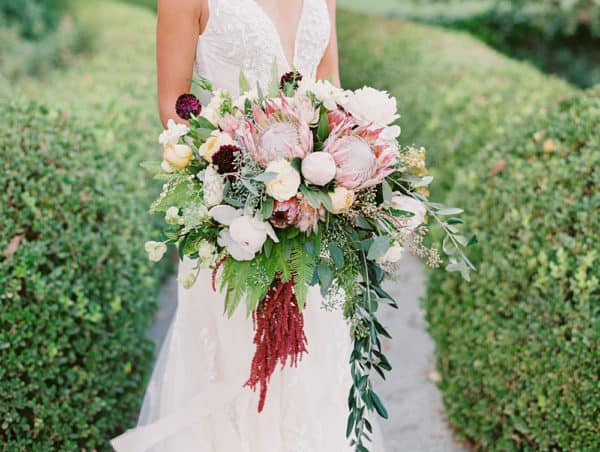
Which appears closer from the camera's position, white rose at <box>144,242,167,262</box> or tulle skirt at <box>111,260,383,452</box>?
white rose at <box>144,242,167,262</box>

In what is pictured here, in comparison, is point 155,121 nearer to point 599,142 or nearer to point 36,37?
point 599,142

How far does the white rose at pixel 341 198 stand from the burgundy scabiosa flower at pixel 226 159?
287mm

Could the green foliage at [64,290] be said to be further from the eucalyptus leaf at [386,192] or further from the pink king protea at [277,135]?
the eucalyptus leaf at [386,192]

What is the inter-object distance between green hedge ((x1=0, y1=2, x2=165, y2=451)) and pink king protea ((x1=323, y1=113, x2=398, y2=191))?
67.5 inches

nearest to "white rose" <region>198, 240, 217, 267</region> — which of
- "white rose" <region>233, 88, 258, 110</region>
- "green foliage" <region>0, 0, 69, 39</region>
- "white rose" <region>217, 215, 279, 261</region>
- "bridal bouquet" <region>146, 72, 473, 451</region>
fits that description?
"bridal bouquet" <region>146, 72, 473, 451</region>

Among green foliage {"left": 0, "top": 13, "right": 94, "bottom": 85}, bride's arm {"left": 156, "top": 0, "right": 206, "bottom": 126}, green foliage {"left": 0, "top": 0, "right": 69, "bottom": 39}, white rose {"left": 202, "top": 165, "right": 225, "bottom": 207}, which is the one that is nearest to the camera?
white rose {"left": 202, "top": 165, "right": 225, "bottom": 207}

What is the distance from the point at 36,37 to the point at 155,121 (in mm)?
7054

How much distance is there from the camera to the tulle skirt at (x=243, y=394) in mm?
2594

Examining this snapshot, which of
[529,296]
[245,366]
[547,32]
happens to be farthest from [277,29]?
[547,32]

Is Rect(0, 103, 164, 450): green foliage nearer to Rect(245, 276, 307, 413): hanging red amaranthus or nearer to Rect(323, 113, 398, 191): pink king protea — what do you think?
Rect(245, 276, 307, 413): hanging red amaranthus

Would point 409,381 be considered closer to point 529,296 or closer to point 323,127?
point 529,296

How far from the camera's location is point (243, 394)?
8.56ft

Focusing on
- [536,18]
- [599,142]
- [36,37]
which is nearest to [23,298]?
[599,142]

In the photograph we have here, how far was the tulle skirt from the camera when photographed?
2594mm
